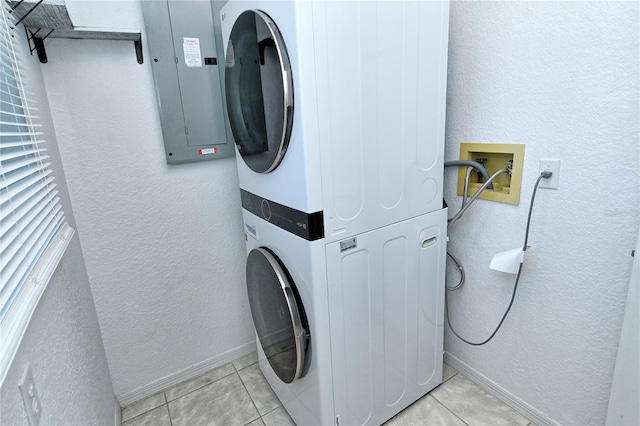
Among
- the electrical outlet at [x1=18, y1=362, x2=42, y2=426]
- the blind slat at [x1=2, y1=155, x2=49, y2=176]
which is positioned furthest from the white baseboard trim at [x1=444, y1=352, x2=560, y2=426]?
the blind slat at [x1=2, y1=155, x2=49, y2=176]

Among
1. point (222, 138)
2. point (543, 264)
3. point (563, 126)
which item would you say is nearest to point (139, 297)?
point (222, 138)

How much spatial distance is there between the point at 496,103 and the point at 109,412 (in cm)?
204

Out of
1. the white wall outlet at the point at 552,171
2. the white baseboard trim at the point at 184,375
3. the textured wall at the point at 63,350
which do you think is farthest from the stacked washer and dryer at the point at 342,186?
the textured wall at the point at 63,350

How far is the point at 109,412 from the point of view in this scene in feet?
4.74

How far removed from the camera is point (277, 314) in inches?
53.9

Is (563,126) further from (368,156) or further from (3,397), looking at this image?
(3,397)

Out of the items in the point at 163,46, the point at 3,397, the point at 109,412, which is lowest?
the point at 109,412

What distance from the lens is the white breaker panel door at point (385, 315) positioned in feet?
4.05

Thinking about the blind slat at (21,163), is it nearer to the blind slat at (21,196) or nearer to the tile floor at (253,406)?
the blind slat at (21,196)

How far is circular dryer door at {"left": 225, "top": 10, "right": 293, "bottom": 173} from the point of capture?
41.5 inches

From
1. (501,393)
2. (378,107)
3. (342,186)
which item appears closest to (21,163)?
(342,186)

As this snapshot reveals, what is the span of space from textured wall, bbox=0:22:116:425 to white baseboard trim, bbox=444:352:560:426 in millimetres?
1602

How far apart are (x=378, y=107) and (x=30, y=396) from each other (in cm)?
117

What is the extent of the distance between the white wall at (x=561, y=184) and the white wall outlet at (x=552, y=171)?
0.02 meters
